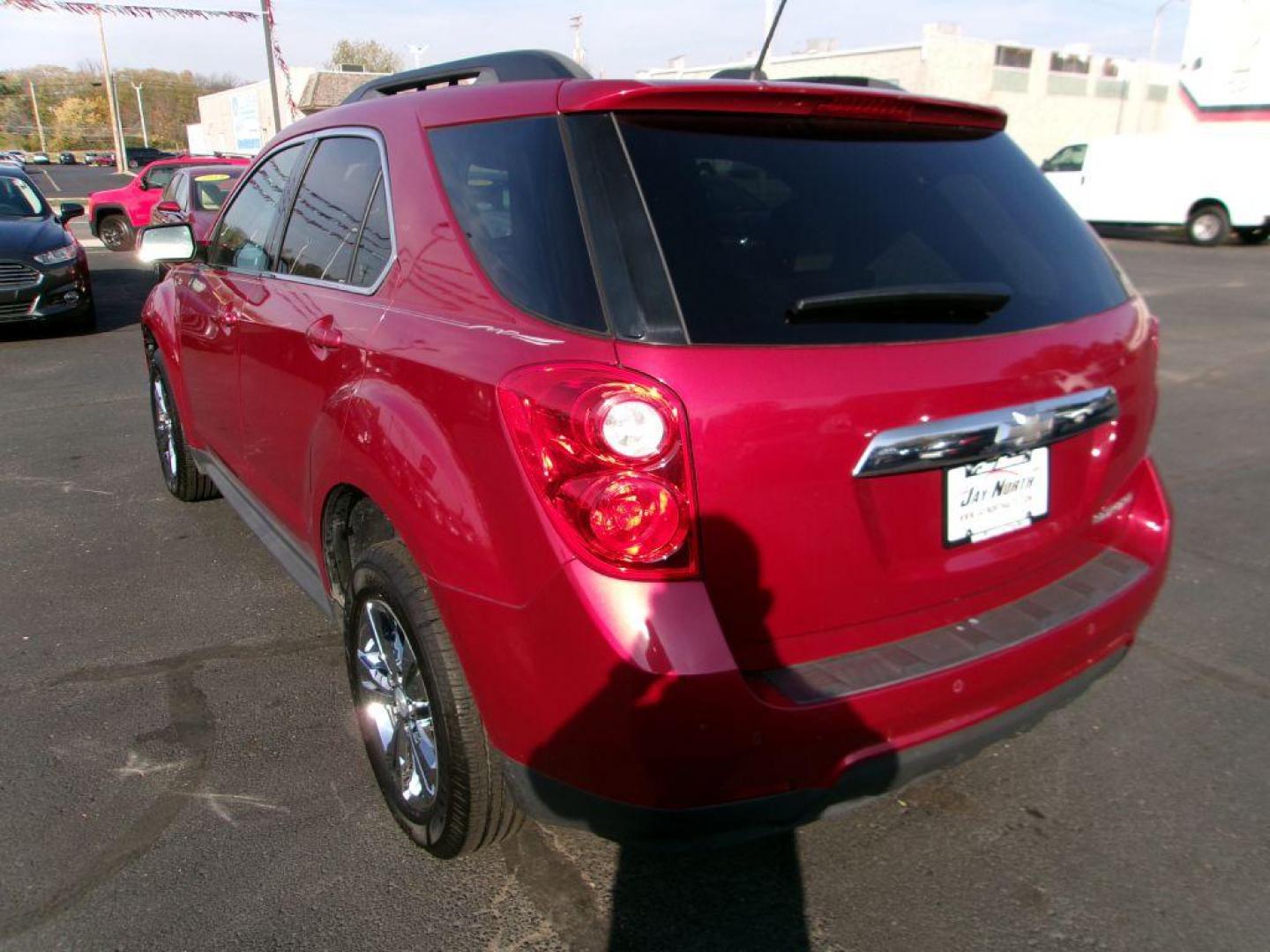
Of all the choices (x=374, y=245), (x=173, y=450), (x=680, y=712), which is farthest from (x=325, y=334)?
(x=173, y=450)

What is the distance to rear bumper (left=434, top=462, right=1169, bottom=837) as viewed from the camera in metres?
1.79

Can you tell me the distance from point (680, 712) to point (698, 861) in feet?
2.90

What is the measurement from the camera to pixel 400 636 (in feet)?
8.04

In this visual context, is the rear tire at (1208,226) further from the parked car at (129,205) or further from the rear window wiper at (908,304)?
the rear window wiper at (908,304)

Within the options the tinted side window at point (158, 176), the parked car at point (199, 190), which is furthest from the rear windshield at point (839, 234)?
the tinted side window at point (158, 176)

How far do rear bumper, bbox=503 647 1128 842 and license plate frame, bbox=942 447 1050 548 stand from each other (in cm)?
41

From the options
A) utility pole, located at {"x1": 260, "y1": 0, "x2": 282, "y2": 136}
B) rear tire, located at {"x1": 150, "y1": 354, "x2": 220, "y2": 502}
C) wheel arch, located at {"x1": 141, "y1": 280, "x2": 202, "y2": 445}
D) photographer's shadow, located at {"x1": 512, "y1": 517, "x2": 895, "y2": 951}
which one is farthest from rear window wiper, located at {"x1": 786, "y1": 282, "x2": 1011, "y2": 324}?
utility pole, located at {"x1": 260, "y1": 0, "x2": 282, "y2": 136}

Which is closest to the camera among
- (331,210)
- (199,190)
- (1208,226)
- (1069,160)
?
(331,210)

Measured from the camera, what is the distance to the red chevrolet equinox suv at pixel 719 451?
1.82 metres

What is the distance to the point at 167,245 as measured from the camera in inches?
167

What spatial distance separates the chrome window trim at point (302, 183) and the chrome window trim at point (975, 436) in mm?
1329

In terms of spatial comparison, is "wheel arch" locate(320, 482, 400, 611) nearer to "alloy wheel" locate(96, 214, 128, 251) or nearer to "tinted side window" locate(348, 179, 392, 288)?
"tinted side window" locate(348, 179, 392, 288)

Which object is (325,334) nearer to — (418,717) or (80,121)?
(418,717)

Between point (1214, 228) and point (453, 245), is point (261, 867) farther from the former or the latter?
point (1214, 228)
